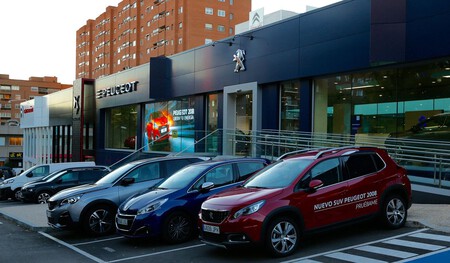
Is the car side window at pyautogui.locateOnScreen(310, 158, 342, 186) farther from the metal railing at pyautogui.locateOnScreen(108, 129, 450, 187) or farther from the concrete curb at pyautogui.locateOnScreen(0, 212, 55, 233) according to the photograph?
the concrete curb at pyautogui.locateOnScreen(0, 212, 55, 233)

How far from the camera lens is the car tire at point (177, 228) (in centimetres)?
929

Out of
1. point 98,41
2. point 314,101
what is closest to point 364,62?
point 314,101

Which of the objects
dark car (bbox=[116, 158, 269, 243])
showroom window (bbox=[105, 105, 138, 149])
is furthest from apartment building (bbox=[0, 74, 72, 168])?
dark car (bbox=[116, 158, 269, 243])

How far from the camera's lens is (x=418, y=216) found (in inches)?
393

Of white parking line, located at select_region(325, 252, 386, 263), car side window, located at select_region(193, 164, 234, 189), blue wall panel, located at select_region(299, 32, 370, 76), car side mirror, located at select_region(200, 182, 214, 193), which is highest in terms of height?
blue wall panel, located at select_region(299, 32, 370, 76)

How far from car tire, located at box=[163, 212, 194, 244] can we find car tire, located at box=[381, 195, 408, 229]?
3.76m

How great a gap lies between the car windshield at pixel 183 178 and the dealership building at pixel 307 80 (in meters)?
8.01

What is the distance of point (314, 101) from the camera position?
1942 cm

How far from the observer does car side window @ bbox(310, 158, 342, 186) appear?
826 cm

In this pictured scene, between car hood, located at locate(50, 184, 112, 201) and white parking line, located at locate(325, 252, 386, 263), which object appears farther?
car hood, located at locate(50, 184, 112, 201)

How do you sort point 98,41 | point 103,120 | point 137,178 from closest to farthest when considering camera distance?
point 137,178 < point 103,120 < point 98,41

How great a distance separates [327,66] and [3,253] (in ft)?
42.1

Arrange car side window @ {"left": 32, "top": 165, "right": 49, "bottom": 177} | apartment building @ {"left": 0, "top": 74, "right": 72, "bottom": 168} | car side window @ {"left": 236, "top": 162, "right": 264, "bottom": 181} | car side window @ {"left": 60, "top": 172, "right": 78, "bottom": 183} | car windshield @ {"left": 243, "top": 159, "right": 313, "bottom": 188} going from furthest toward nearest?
apartment building @ {"left": 0, "top": 74, "right": 72, "bottom": 168}
car side window @ {"left": 32, "top": 165, "right": 49, "bottom": 177}
car side window @ {"left": 60, "top": 172, "right": 78, "bottom": 183}
car side window @ {"left": 236, "top": 162, "right": 264, "bottom": 181}
car windshield @ {"left": 243, "top": 159, "right": 313, "bottom": 188}

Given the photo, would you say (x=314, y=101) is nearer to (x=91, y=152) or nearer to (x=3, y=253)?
(x=3, y=253)
